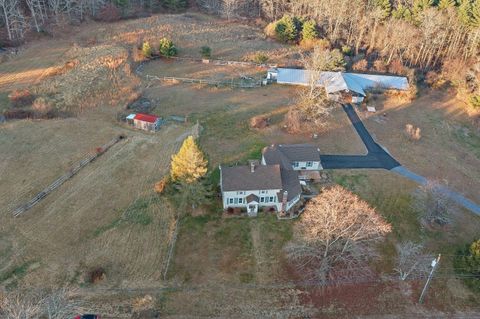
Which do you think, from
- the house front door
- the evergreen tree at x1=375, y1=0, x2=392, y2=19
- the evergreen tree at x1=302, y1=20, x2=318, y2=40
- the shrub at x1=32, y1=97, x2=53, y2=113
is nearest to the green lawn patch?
the house front door

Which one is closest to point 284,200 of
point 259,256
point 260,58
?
point 259,256

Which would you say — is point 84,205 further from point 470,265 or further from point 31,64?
point 470,265

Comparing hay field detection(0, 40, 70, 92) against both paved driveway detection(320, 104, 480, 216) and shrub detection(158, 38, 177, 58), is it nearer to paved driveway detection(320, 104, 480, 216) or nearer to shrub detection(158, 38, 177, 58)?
shrub detection(158, 38, 177, 58)

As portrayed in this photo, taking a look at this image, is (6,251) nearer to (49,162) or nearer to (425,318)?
(49,162)

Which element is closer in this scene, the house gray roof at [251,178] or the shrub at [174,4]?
the house gray roof at [251,178]

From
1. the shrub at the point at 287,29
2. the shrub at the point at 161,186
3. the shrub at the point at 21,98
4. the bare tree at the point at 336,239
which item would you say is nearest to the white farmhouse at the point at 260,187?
the bare tree at the point at 336,239

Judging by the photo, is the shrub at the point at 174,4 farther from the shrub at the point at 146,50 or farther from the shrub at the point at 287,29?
the shrub at the point at 287,29

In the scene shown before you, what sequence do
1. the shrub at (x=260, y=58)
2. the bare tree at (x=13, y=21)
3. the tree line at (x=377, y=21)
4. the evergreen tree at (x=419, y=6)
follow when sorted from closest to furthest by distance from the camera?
the bare tree at (x=13, y=21) → the tree line at (x=377, y=21) → the shrub at (x=260, y=58) → the evergreen tree at (x=419, y=6)
